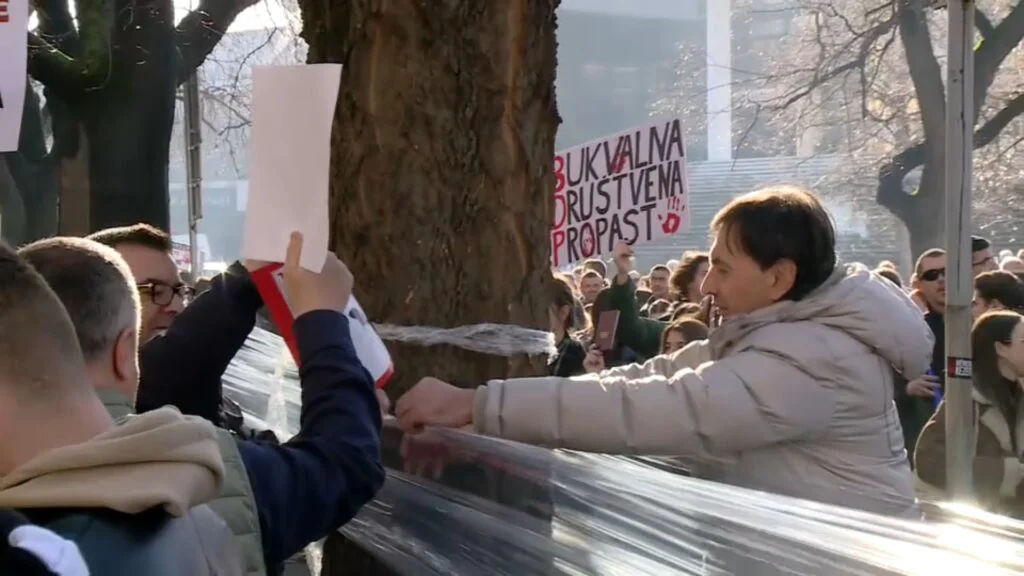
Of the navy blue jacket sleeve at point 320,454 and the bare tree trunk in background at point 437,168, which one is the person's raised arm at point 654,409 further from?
the navy blue jacket sleeve at point 320,454

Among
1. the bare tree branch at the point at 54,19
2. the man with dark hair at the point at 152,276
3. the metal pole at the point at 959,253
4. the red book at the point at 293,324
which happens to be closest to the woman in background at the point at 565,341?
the metal pole at the point at 959,253

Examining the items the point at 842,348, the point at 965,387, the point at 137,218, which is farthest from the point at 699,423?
the point at 137,218

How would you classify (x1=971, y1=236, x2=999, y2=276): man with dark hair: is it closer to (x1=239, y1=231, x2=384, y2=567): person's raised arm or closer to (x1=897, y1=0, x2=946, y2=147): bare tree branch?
(x1=239, y1=231, x2=384, y2=567): person's raised arm

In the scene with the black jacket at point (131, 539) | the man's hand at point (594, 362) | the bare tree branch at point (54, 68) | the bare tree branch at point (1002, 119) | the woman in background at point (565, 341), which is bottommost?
the man's hand at point (594, 362)

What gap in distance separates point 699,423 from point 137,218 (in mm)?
8377

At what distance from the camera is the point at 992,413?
188 inches

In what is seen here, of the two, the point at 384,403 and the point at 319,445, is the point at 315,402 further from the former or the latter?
the point at 384,403

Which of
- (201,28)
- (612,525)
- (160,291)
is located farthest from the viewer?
(201,28)

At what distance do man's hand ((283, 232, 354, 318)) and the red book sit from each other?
4cm

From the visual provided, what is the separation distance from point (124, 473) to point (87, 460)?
1.5 inches

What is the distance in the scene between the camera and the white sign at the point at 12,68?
13.4ft

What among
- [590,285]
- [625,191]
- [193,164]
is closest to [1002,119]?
[590,285]

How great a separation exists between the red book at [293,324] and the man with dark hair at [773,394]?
0.85 ft

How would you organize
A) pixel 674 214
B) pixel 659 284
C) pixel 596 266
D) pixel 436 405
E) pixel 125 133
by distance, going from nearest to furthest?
pixel 436 405 → pixel 674 214 → pixel 125 133 → pixel 659 284 → pixel 596 266
